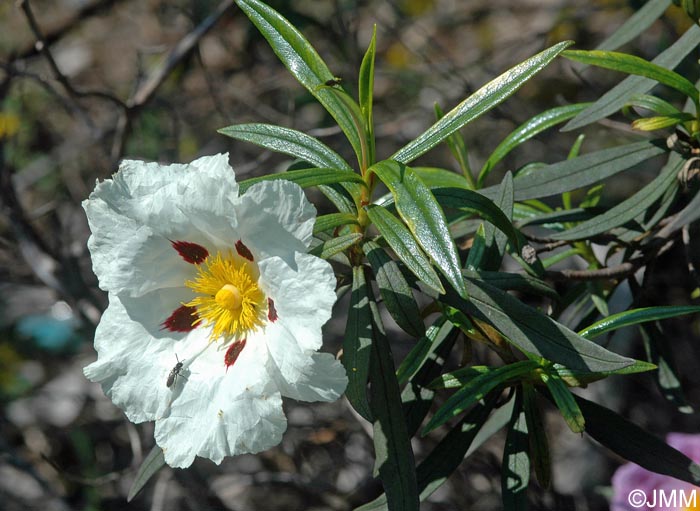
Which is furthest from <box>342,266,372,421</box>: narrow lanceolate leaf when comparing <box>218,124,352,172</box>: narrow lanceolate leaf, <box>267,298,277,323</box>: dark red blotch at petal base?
<box>218,124,352,172</box>: narrow lanceolate leaf

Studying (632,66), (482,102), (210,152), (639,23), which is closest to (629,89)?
(632,66)

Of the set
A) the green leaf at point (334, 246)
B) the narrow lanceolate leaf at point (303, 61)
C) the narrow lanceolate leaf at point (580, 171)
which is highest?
the narrow lanceolate leaf at point (303, 61)

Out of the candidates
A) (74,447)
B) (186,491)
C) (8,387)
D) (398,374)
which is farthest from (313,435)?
(398,374)

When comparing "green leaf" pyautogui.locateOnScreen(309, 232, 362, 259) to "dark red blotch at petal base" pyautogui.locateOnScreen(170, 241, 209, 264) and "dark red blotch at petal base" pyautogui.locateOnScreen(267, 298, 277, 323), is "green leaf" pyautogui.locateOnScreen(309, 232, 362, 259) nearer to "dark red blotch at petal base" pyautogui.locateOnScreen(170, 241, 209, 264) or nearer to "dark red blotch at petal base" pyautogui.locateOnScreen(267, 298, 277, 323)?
"dark red blotch at petal base" pyautogui.locateOnScreen(267, 298, 277, 323)

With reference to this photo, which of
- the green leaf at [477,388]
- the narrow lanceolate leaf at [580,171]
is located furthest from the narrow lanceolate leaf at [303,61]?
the green leaf at [477,388]

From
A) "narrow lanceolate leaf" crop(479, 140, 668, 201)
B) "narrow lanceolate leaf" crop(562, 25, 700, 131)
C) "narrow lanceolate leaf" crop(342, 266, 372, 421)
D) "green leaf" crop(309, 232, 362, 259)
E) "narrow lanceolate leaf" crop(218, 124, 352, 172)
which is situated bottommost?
"narrow lanceolate leaf" crop(479, 140, 668, 201)

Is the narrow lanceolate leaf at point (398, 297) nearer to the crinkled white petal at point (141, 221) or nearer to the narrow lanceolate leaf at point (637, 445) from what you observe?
the crinkled white petal at point (141, 221)

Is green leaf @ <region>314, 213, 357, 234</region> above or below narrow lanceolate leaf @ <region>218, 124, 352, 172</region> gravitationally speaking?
below
